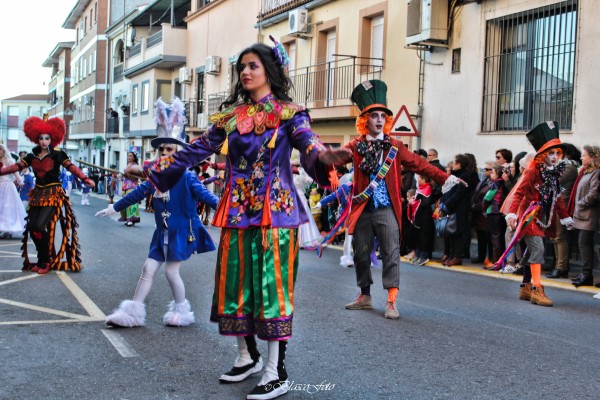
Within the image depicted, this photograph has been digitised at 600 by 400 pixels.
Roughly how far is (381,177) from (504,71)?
30.0ft

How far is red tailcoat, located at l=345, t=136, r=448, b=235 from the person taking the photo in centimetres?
781

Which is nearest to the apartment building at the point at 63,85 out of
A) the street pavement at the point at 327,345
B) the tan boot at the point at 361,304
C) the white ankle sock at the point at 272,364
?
the street pavement at the point at 327,345

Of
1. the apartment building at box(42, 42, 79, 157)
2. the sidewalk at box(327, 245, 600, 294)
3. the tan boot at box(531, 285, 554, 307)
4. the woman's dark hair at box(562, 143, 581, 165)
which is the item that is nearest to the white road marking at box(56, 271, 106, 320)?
the tan boot at box(531, 285, 554, 307)

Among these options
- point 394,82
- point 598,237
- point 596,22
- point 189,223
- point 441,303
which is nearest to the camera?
point 189,223

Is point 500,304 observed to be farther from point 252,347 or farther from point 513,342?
point 252,347

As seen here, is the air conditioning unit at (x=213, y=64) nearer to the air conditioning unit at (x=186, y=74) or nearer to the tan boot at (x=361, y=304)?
the air conditioning unit at (x=186, y=74)

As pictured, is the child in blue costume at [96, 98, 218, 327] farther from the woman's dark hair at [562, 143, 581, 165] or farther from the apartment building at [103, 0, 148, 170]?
the apartment building at [103, 0, 148, 170]

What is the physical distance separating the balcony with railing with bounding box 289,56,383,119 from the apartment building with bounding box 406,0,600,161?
9.24 ft

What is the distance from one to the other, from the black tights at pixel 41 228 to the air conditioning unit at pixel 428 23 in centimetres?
970

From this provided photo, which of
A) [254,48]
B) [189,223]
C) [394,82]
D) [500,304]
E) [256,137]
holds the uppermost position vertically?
[394,82]

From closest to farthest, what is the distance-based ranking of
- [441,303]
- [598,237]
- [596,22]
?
[441,303], [598,237], [596,22]

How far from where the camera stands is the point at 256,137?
16.2ft

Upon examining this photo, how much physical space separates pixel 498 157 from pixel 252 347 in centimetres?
909

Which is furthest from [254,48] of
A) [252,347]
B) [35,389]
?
[35,389]
